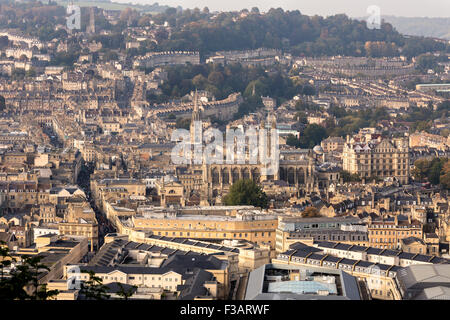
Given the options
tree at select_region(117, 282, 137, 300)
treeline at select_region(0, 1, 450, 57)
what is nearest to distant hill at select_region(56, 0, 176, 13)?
treeline at select_region(0, 1, 450, 57)

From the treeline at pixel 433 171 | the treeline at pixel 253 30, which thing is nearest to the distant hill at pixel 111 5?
the treeline at pixel 253 30

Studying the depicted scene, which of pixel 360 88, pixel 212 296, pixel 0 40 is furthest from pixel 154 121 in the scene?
pixel 212 296

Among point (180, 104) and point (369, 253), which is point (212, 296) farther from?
point (180, 104)

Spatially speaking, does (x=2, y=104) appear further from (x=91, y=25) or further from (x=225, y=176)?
(x=91, y=25)

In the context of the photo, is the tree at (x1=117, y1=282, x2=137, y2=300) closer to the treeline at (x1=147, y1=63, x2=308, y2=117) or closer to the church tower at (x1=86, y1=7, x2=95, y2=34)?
the treeline at (x1=147, y1=63, x2=308, y2=117)

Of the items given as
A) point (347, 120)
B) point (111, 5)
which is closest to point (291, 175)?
point (347, 120)

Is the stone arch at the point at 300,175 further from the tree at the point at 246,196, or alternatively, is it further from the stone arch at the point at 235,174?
the tree at the point at 246,196
